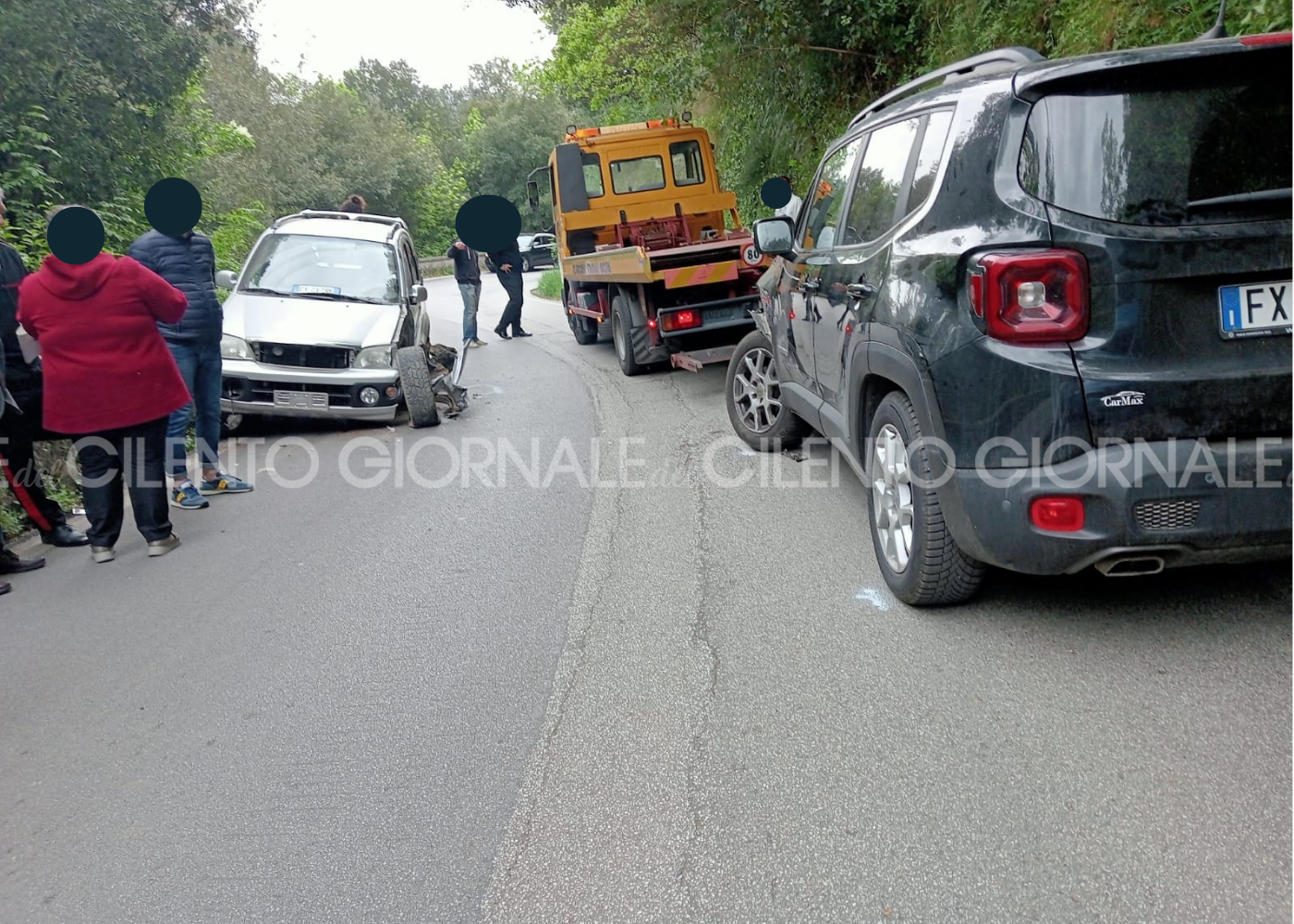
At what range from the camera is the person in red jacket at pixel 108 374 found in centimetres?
587

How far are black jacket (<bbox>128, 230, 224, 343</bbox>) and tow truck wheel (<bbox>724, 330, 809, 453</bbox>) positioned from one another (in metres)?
3.50

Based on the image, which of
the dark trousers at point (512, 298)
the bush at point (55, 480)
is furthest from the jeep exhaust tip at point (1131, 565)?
the dark trousers at point (512, 298)

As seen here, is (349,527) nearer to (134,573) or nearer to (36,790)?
(134,573)

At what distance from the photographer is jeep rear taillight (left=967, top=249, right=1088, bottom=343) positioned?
3383mm

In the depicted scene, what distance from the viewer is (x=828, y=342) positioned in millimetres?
5125

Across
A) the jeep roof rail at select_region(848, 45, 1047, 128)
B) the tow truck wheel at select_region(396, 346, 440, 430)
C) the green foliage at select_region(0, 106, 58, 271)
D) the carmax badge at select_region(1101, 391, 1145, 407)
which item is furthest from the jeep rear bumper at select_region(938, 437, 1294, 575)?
the green foliage at select_region(0, 106, 58, 271)

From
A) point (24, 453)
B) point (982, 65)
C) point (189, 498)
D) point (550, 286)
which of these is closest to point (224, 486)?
point (189, 498)

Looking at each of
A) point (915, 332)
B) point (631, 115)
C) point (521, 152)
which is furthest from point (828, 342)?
point (521, 152)

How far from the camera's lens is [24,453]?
6.27 m

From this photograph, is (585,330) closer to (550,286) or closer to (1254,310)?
(1254,310)

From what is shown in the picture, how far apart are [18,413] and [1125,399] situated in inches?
228

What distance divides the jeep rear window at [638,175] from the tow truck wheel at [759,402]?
6.45 meters

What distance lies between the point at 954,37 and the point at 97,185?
Answer: 10.0m

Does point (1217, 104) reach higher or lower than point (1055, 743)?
higher
